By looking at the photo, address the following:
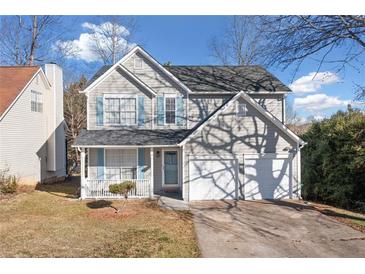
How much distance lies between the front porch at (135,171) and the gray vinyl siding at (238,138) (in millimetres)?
1938

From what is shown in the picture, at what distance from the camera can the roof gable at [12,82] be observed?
1590cm

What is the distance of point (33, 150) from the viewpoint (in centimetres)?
1750

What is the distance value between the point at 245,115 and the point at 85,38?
20619 mm

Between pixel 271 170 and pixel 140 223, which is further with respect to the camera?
pixel 271 170

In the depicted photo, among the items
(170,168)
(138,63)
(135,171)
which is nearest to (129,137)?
(135,171)

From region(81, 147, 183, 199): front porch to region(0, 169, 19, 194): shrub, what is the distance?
416cm

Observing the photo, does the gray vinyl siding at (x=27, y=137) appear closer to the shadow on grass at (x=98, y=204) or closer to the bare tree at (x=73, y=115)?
the shadow on grass at (x=98, y=204)

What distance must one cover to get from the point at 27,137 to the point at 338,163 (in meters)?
17.8

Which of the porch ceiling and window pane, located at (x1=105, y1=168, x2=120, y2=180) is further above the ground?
the porch ceiling

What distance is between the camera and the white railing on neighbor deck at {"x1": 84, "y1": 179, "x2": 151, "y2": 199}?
13.3 m

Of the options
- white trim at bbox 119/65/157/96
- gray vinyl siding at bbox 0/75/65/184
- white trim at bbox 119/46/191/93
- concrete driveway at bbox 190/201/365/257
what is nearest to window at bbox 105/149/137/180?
white trim at bbox 119/65/157/96

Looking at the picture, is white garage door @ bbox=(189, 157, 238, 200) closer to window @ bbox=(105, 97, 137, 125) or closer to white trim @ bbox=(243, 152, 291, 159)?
white trim @ bbox=(243, 152, 291, 159)
